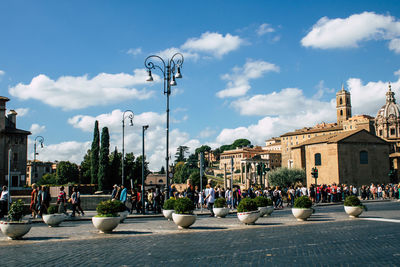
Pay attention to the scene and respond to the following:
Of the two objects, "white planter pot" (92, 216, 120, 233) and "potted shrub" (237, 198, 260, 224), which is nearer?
"white planter pot" (92, 216, 120, 233)

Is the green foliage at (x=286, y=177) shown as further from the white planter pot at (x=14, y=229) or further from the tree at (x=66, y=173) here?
the white planter pot at (x=14, y=229)

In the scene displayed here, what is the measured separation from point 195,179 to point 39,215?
81.5 metres

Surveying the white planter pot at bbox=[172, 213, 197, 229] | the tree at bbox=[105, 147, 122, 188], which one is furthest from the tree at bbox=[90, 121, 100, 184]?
the white planter pot at bbox=[172, 213, 197, 229]

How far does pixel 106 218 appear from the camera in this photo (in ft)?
40.6

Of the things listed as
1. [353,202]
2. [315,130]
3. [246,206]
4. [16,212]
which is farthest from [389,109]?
[16,212]

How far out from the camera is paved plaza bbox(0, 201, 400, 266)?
25.3 ft

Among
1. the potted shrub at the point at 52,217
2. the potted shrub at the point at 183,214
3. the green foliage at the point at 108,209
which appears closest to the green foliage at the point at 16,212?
the green foliage at the point at 108,209

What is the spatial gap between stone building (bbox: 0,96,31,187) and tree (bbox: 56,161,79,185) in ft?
80.3

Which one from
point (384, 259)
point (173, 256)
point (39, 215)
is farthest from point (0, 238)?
point (384, 259)

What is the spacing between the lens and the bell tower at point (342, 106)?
143m

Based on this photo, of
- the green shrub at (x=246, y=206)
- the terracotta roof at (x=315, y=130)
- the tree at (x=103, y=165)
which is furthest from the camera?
the terracotta roof at (x=315, y=130)

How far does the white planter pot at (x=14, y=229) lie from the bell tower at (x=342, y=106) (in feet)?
472

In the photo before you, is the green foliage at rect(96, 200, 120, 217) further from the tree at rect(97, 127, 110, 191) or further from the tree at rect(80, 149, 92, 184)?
the tree at rect(80, 149, 92, 184)

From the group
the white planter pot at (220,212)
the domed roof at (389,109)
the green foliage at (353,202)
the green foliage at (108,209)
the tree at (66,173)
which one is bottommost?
the white planter pot at (220,212)
